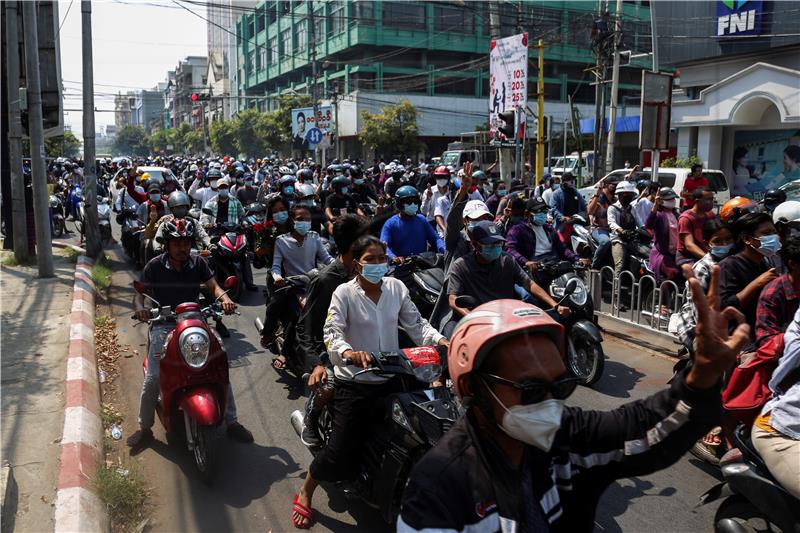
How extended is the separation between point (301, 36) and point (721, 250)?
218 ft

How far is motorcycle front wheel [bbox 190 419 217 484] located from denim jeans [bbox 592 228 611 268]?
23.4ft

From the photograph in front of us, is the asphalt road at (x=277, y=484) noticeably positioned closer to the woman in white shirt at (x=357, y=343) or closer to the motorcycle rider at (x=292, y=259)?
the woman in white shirt at (x=357, y=343)

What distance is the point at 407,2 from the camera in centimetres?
5650

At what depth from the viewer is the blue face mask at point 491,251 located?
555 cm

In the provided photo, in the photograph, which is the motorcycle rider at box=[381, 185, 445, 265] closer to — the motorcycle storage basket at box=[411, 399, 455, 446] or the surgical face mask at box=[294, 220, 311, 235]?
the surgical face mask at box=[294, 220, 311, 235]

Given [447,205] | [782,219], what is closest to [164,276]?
[782,219]

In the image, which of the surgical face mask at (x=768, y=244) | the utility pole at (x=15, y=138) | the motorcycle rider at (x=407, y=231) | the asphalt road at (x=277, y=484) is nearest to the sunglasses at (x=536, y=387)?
the asphalt road at (x=277, y=484)

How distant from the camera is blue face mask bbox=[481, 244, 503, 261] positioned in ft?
18.2

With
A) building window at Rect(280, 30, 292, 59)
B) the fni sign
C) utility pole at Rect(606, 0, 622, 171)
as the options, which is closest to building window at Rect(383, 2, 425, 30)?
building window at Rect(280, 30, 292, 59)

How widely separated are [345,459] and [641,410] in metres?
2.29

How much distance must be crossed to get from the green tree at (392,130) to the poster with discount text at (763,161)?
25190 mm

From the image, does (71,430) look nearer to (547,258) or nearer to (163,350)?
(163,350)

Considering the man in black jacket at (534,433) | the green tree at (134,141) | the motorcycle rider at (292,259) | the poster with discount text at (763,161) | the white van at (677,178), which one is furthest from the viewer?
the green tree at (134,141)

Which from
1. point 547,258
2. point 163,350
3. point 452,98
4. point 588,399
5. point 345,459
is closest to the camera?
point 345,459
